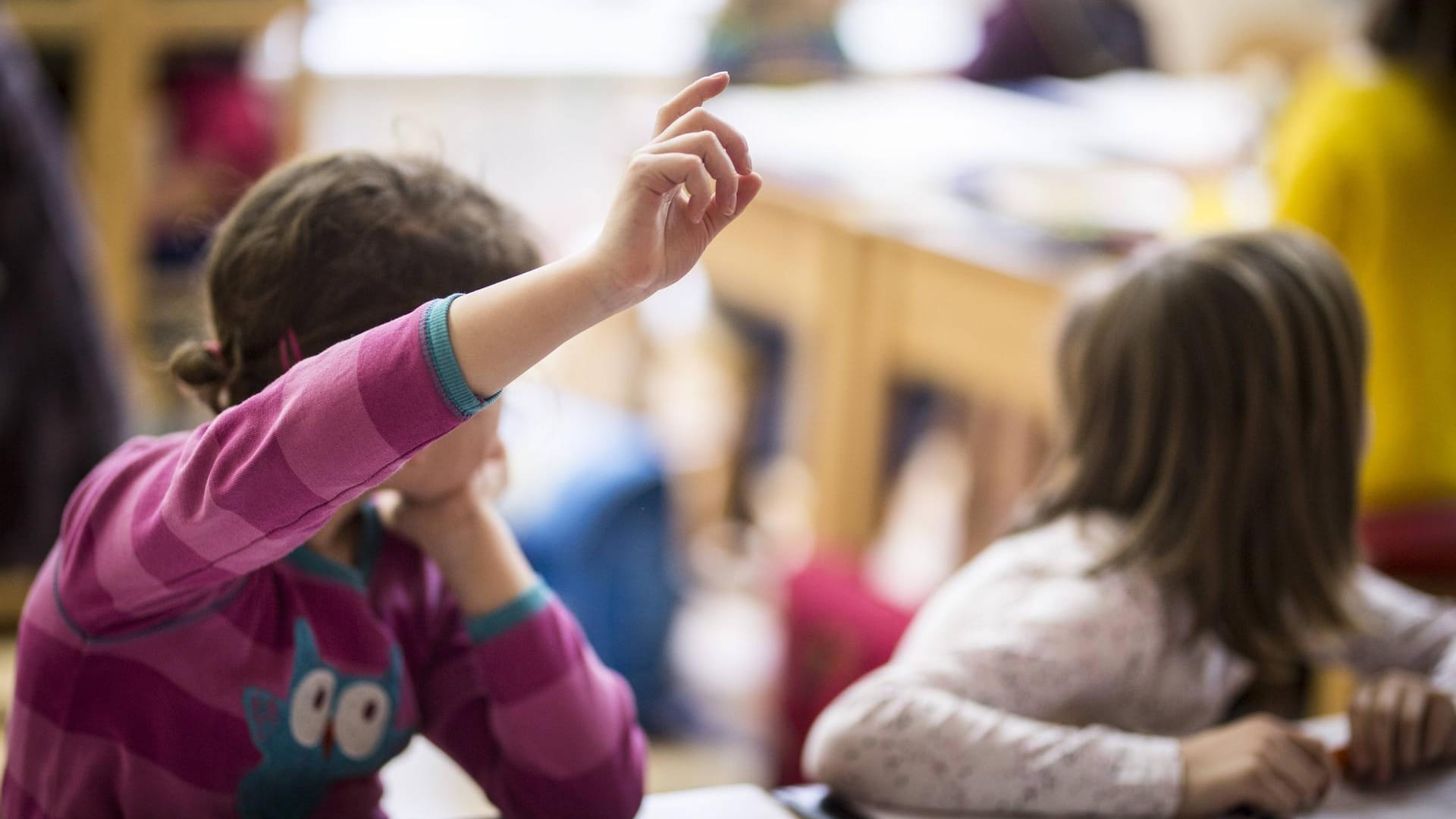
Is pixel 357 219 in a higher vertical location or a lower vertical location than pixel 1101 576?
higher

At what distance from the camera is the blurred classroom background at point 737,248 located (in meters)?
1.80

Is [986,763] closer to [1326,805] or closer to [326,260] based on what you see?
[1326,805]

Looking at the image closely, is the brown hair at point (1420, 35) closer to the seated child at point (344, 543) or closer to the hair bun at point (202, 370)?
the seated child at point (344, 543)

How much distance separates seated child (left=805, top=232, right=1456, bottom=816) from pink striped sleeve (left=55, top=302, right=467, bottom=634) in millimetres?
376

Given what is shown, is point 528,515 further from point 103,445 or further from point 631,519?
point 103,445

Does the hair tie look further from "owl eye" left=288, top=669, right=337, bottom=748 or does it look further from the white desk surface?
the white desk surface

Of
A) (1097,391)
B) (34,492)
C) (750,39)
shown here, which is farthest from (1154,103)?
(34,492)

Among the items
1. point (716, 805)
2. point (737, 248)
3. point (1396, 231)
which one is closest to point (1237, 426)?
point (716, 805)

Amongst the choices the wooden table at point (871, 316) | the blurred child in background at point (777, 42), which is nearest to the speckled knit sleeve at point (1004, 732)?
the wooden table at point (871, 316)

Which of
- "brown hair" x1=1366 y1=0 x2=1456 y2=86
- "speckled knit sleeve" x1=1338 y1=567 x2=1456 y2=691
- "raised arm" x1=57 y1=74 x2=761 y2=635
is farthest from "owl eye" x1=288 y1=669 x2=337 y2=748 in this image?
"brown hair" x1=1366 y1=0 x2=1456 y2=86

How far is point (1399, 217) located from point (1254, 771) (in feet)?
3.32

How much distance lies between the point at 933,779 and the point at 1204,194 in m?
1.25

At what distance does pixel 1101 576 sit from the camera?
950mm

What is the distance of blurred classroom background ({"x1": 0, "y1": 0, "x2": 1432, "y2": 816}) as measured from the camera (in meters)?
1.80
